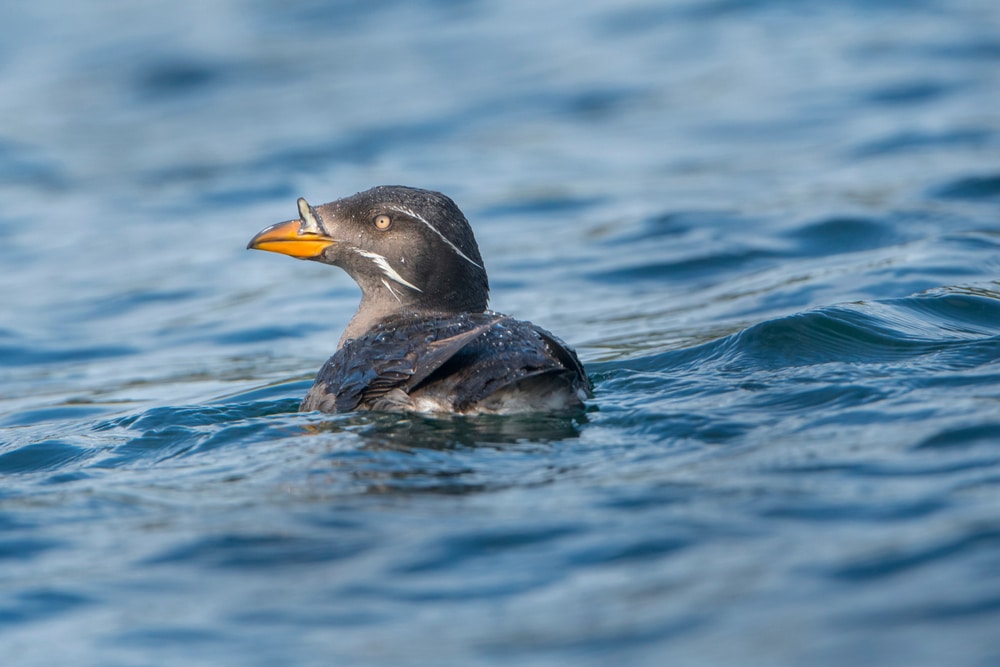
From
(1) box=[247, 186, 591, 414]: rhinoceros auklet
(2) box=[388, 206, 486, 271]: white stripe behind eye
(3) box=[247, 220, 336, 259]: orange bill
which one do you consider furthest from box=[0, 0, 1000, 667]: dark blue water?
(2) box=[388, 206, 486, 271]: white stripe behind eye

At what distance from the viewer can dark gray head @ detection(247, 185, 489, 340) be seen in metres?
6.30

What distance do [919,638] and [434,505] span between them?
1768 mm

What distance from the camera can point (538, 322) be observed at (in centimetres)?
907

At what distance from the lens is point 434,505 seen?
4.62 metres

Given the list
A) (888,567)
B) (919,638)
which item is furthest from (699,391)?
(919,638)

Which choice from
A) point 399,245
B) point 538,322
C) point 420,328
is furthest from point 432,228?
point 538,322

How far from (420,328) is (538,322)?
3.33 metres

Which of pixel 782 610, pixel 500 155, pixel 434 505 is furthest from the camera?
pixel 500 155

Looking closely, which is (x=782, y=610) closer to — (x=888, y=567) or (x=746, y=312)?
(x=888, y=567)

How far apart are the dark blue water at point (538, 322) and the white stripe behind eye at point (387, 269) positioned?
0.86 m

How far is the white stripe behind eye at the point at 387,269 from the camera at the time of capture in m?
6.37

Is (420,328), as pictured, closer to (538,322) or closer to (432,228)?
(432,228)

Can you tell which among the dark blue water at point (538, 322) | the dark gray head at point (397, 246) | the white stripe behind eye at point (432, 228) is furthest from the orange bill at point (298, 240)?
the dark blue water at point (538, 322)

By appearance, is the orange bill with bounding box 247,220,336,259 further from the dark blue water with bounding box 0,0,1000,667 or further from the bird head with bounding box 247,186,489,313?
the dark blue water with bounding box 0,0,1000,667
